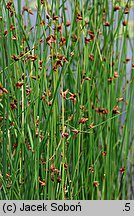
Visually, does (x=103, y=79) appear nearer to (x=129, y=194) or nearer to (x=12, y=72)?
(x=12, y=72)

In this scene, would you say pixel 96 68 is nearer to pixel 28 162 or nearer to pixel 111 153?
pixel 111 153

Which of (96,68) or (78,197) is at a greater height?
(96,68)

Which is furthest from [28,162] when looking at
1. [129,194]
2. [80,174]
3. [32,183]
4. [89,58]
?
[129,194]

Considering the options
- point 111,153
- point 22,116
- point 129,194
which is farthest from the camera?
point 129,194

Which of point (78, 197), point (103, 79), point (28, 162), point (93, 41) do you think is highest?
point (93, 41)

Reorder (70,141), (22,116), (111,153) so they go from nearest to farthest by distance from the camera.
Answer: (22,116), (70,141), (111,153)

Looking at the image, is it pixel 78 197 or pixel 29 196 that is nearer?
pixel 29 196
